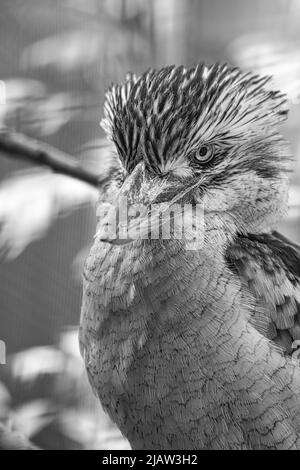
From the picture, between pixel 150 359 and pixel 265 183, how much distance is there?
0.39 metres

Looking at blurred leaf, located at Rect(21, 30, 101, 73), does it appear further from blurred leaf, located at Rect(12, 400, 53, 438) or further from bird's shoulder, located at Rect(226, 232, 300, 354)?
blurred leaf, located at Rect(12, 400, 53, 438)

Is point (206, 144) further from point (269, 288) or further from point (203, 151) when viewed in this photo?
point (269, 288)

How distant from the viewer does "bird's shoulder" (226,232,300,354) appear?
1.19 m

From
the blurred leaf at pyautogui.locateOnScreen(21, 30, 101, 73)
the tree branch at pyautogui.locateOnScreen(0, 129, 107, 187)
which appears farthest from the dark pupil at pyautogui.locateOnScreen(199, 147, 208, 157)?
the blurred leaf at pyautogui.locateOnScreen(21, 30, 101, 73)

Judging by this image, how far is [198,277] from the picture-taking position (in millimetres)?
1189

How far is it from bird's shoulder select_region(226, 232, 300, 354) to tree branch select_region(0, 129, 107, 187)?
0.33m

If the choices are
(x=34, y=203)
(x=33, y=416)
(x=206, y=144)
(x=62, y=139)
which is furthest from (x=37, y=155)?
(x=33, y=416)

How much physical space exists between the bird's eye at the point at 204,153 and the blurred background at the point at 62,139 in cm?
42

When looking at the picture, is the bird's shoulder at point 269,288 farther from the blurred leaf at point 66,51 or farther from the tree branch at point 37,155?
the blurred leaf at point 66,51

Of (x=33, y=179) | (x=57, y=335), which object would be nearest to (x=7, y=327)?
(x=57, y=335)

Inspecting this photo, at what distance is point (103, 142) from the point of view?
158cm

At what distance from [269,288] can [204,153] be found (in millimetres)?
273

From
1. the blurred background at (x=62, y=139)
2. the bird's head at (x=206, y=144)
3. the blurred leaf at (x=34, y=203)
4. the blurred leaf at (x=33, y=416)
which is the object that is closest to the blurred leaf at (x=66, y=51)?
the blurred background at (x=62, y=139)

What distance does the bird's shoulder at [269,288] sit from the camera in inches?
46.9
